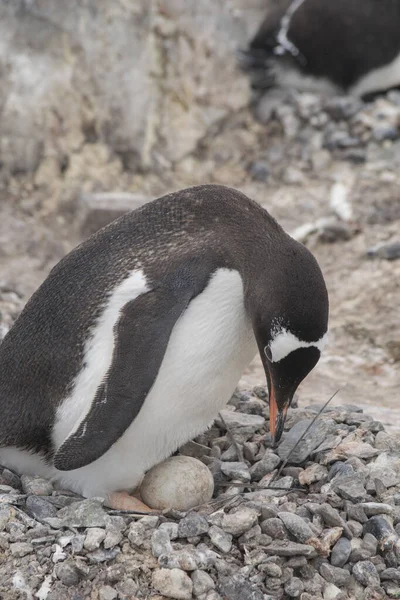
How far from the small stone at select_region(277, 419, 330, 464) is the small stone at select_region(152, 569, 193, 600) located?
704 millimetres

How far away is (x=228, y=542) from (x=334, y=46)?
203 inches

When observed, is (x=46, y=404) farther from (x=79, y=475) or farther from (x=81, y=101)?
(x=81, y=101)

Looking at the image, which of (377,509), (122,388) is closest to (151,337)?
(122,388)

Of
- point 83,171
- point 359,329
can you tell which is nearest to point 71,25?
point 83,171

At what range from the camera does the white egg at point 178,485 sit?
2594mm

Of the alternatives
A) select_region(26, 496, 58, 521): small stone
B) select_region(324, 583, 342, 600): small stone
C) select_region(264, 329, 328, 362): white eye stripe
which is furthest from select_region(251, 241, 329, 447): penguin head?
select_region(26, 496, 58, 521): small stone

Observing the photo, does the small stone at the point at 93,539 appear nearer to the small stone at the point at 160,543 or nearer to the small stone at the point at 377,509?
the small stone at the point at 160,543

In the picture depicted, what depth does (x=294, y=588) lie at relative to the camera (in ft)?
7.32

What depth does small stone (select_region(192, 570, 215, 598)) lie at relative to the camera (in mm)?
2191

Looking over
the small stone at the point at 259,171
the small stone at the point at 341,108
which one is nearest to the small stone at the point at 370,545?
the small stone at the point at 259,171

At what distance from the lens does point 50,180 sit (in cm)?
552

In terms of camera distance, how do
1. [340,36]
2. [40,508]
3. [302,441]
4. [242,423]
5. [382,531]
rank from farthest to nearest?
1. [340,36]
2. [242,423]
3. [302,441]
4. [40,508]
5. [382,531]

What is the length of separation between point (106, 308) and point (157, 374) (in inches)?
10.3

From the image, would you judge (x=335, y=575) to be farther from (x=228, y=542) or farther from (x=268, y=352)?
(x=268, y=352)
